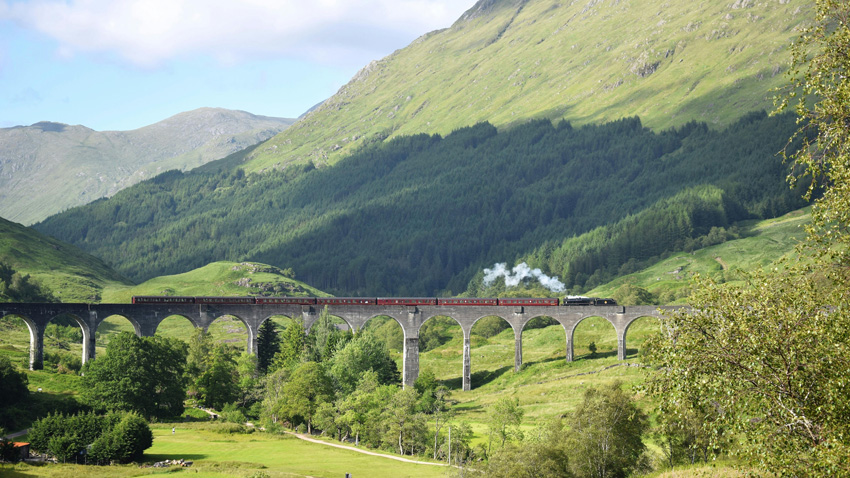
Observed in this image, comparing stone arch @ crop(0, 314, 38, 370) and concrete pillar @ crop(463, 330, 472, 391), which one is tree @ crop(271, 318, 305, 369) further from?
stone arch @ crop(0, 314, 38, 370)

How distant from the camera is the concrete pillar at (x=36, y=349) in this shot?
98.9 meters

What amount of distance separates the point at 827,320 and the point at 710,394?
3.97 meters

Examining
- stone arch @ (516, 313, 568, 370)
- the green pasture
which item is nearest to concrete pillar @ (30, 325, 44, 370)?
the green pasture

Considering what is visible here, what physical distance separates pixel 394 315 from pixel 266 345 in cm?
2169

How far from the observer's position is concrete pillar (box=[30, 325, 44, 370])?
324ft

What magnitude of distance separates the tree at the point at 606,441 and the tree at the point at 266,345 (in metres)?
73.1

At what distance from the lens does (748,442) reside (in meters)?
20.4

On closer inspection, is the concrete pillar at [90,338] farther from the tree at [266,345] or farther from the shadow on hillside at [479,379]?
the shadow on hillside at [479,379]

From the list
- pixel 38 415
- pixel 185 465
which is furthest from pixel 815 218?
pixel 38 415

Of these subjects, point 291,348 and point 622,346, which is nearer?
point 291,348

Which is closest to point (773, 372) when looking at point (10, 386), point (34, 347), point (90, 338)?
point (10, 386)

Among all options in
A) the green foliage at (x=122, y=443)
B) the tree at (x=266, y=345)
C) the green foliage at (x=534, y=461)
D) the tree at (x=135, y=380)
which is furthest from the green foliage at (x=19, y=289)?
the green foliage at (x=534, y=461)

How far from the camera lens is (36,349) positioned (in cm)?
10094

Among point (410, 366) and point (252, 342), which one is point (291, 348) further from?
point (410, 366)
